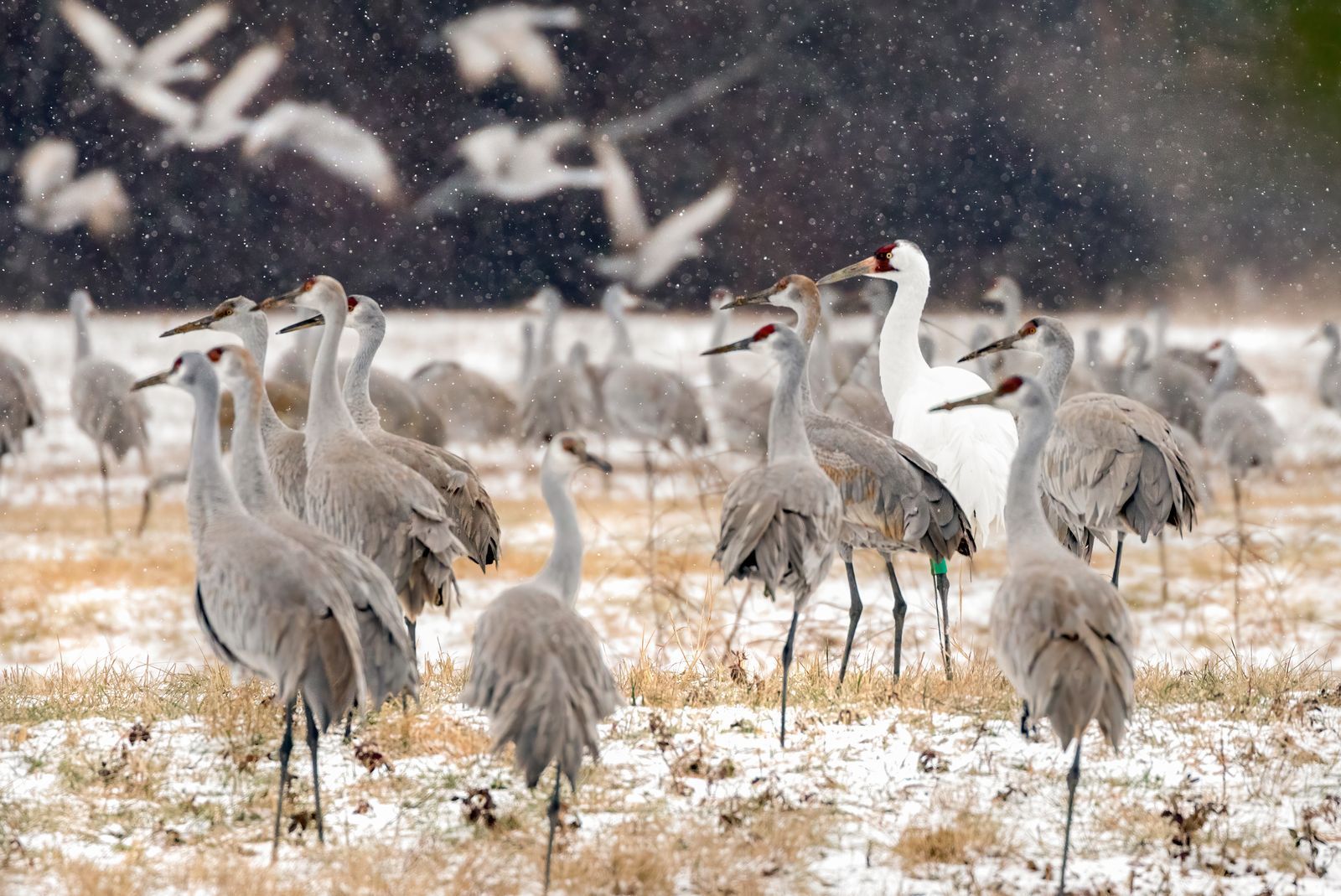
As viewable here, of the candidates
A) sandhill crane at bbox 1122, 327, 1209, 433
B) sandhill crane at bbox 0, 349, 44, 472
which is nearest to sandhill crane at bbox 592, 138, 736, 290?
sandhill crane at bbox 1122, 327, 1209, 433

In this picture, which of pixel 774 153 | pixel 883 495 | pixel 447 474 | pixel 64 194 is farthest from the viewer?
pixel 774 153

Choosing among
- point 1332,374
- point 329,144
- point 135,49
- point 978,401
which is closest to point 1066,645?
point 978,401

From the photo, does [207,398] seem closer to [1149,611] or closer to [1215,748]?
[1215,748]

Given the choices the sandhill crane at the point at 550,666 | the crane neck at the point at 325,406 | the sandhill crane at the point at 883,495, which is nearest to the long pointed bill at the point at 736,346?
the sandhill crane at the point at 883,495

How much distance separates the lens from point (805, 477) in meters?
4.18

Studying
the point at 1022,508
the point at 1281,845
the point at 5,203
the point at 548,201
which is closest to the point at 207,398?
the point at 1022,508

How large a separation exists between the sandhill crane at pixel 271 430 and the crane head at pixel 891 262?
7.80 ft

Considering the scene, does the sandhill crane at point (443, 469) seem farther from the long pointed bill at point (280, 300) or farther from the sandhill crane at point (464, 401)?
the sandhill crane at point (464, 401)

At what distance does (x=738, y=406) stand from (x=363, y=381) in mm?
6223

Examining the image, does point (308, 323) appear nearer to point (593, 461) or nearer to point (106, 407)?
point (593, 461)

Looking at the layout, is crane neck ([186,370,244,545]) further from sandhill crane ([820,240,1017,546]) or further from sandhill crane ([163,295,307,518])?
sandhill crane ([820,240,1017,546])

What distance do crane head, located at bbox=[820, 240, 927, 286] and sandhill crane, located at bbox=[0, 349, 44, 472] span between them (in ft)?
22.4

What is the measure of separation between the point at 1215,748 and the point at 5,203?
71.4 ft

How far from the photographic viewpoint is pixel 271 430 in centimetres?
517
